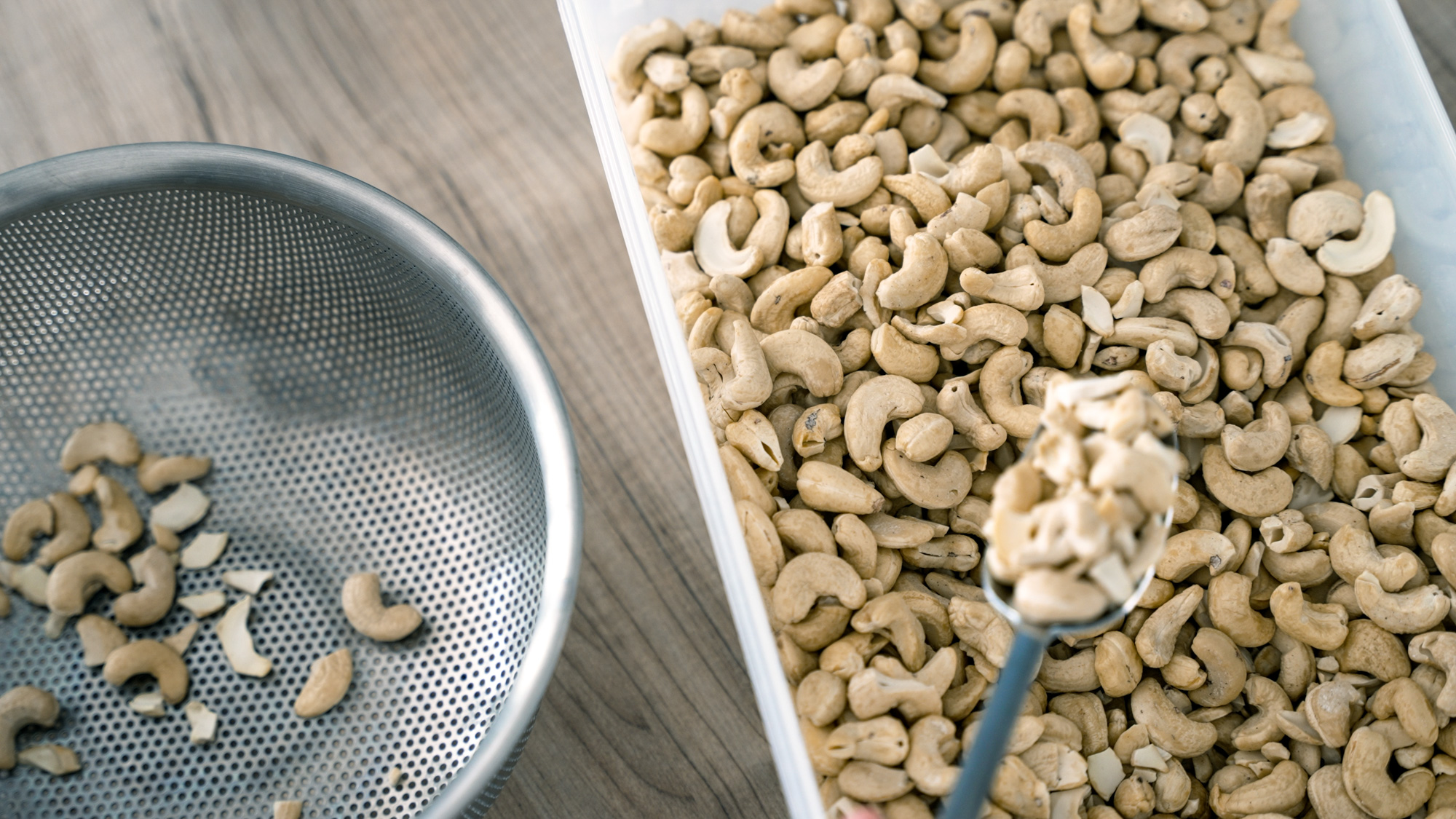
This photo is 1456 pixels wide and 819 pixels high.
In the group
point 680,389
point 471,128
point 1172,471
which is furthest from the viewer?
point 471,128

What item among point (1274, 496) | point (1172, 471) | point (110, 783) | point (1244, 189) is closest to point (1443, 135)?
point (1244, 189)

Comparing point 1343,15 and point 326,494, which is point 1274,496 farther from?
point 326,494

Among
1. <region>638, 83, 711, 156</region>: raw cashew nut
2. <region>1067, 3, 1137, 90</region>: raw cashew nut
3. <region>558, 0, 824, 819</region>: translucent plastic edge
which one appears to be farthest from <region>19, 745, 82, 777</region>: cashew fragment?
<region>1067, 3, 1137, 90</region>: raw cashew nut

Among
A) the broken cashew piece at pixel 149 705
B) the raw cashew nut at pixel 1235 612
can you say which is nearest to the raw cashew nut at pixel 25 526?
the broken cashew piece at pixel 149 705

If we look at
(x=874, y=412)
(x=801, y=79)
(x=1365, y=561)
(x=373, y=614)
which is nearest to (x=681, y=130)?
(x=801, y=79)

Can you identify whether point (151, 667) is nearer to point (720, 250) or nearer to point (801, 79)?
point (720, 250)

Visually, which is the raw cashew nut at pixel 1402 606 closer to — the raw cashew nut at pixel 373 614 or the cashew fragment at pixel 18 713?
the raw cashew nut at pixel 373 614
